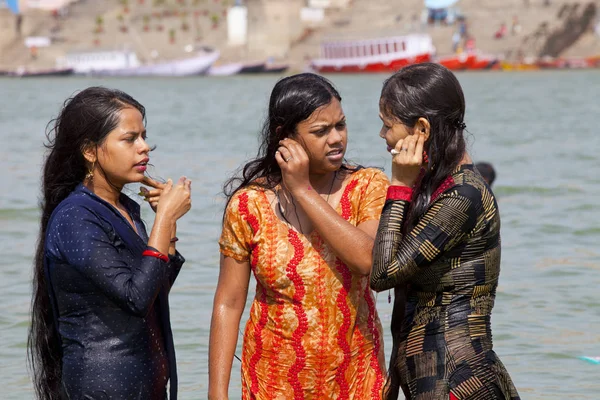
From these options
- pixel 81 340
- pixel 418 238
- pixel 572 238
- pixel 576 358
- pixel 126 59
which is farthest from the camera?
pixel 126 59

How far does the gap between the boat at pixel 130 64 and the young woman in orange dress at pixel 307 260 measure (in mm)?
66878

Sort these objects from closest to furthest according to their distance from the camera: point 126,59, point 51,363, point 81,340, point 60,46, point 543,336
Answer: point 81,340 < point 51,363 < point 543,336 < point 126,59 < point 60,46

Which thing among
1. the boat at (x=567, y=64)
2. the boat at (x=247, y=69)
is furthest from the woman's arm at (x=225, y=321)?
the boat at (x=247, y=69)

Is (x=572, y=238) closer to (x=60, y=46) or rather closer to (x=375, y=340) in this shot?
(x=375, y=340)

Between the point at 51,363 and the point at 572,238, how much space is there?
886 cm

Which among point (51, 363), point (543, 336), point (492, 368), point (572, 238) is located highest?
point (492, 368)

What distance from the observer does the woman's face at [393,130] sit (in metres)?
3.12

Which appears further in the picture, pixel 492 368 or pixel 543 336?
pixel 543 336

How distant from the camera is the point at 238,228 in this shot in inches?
131

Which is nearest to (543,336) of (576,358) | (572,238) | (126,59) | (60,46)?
(576,358)

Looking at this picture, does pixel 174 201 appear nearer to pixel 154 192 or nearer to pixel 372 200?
pixel 154 192

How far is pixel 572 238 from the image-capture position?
11555mm

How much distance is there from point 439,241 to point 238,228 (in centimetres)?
65

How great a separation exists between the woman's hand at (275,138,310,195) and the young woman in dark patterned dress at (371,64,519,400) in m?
0.27
